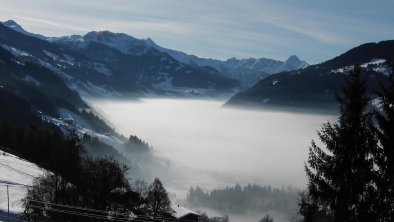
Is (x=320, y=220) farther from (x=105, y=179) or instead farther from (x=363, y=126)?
(x=105, y=179)

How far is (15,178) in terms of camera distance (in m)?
82.1

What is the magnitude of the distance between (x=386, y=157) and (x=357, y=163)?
1.75 m

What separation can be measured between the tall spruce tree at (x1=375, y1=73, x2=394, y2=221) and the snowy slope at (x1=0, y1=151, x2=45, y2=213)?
149 ft

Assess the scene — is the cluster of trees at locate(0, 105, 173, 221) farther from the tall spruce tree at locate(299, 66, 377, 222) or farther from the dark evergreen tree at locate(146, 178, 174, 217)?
the tall spruce tree at locate(299, 66, 377, 222)

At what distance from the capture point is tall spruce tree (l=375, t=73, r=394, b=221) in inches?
1195

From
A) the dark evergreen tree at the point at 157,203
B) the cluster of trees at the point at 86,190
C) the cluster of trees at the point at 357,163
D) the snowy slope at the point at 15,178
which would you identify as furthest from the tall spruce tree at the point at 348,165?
the dark evergreen tree at the point at 157,203

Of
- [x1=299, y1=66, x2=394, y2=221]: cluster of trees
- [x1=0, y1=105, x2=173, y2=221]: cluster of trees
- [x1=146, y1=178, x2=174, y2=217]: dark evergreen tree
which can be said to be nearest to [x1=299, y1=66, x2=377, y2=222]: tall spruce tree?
[x1=299, y1=66, x2=394, y2=221]: cluster of trees

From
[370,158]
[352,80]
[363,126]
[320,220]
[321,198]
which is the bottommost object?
[320,220]

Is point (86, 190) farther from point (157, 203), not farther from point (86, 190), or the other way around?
point (157, 203)

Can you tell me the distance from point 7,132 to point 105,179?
10612 centimetres

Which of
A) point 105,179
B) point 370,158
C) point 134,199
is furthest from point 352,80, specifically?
point 134,199

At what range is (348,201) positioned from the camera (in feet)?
103

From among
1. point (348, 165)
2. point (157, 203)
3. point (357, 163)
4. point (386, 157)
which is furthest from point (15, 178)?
point (386, 157)

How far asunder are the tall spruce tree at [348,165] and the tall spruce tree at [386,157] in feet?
1.74
